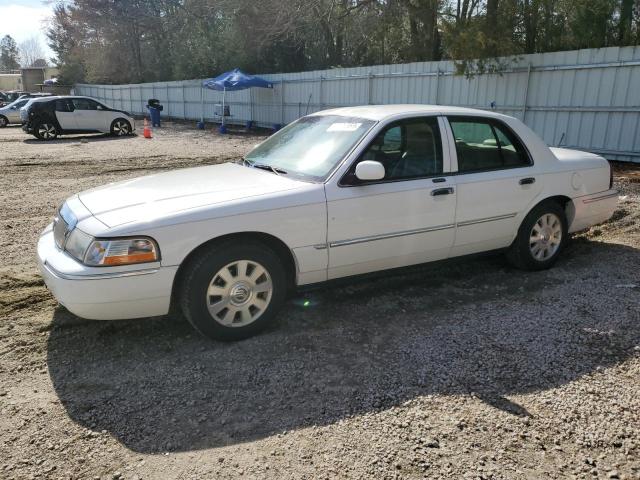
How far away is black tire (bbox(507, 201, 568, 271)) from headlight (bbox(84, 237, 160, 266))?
340 cm

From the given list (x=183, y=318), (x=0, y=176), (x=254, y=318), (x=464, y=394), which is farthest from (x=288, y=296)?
(x=0, y=176)

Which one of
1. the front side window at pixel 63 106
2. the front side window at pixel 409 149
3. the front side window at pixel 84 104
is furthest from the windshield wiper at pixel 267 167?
the front side window at pixel 84 104

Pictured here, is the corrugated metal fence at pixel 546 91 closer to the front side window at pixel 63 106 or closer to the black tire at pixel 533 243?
the black tire at pixel 533 243

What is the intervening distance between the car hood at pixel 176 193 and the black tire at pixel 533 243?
7.77ft

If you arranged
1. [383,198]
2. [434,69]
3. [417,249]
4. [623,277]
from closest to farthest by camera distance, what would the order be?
[383,198] → [417,249] → [623,277] → [434,69]

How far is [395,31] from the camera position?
22.7 meters

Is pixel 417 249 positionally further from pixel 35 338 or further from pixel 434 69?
pixel 434 69

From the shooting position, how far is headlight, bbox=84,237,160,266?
11.6 ft

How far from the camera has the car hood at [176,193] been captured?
12.2ft

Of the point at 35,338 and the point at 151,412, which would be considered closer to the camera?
the point at 151,412

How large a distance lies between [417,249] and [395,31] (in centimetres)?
2016

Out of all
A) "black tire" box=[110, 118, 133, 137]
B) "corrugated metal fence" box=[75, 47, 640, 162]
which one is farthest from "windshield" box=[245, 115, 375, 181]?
"black tire" box=[110, 118, 133, 137]

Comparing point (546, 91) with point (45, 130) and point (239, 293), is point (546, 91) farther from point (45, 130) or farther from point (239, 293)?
point (45, 130)

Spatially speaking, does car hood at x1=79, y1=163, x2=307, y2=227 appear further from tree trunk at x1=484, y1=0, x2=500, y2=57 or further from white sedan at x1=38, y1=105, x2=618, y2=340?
tree trunk at x1=484, y1=0, x2=500, y2=57
